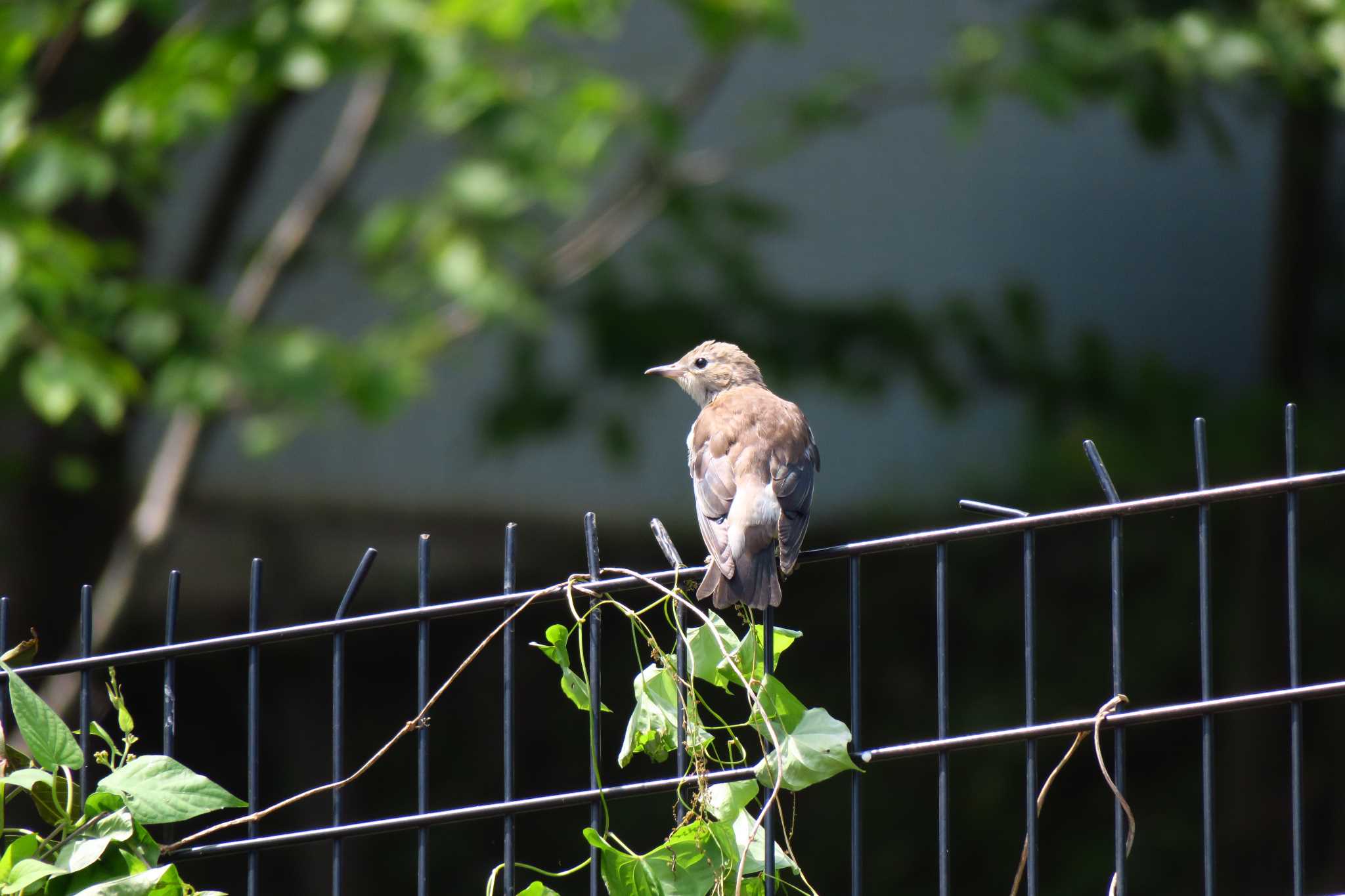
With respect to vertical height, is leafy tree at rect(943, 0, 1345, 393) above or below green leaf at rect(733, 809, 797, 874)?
above

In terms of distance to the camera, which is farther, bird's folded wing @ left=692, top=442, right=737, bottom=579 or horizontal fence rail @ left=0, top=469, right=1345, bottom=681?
bird's folded wing @ left=692, top=442, right=737, bottom=579

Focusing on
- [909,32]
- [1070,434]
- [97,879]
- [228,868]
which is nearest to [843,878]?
[1070,434]


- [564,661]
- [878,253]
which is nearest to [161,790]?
[564,661]

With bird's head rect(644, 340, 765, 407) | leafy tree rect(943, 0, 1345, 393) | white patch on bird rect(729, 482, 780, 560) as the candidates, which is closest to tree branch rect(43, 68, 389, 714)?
bird's head rect(644, 340, 765, 407)

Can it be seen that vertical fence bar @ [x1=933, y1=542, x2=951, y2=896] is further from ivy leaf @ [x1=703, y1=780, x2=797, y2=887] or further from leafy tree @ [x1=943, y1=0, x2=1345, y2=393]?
leafy tree @ [x1=943, y1=0, x2=1345, y2=393]

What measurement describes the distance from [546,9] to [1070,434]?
434 centimetres

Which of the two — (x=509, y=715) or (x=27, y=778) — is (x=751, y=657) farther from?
(x=27, y=778)

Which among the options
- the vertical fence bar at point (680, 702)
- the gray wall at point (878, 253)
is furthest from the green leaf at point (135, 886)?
the gray wall at point (878, 253)

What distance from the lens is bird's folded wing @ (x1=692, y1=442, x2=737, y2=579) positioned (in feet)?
11.5

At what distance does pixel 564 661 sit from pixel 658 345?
4.39 metres

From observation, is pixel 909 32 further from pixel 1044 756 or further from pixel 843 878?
pixel 843 878

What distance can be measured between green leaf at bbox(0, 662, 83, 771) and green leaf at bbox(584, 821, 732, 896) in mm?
873

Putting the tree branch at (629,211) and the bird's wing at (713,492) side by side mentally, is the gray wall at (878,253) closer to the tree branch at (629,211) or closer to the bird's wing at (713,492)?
the tree branch at (629,211)

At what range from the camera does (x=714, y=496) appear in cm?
387
